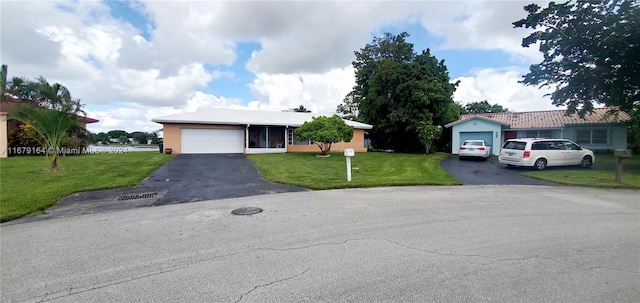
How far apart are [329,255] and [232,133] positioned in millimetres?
19537

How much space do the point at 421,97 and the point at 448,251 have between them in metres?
22.0

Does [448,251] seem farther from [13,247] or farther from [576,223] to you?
[13,247]

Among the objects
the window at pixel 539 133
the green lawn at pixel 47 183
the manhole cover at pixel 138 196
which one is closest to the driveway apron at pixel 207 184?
the manhole cover at pixel 138 196

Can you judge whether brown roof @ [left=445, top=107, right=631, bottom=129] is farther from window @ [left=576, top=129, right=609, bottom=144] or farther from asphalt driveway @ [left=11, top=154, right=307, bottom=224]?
asphalt driveway @ [left=11, top=154, right=307, bottom=224]


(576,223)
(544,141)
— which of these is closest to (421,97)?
(544,141)

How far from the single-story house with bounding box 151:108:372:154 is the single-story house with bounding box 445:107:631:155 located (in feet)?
30.3

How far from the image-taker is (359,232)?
4594 mm

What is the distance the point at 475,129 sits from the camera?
78.2ft

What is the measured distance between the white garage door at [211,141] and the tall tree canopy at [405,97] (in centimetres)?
1353

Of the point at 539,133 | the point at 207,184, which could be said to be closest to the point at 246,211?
the point at 207,184

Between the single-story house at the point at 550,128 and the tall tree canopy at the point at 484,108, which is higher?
the tall tree canopy at the point at 484,108

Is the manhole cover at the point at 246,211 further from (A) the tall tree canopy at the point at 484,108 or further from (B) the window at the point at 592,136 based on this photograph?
(A) the tall tree canopy at the point at 484,108

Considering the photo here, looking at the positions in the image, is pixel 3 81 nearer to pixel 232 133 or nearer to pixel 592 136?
pixel 232 133

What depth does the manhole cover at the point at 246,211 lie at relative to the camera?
5.81m
